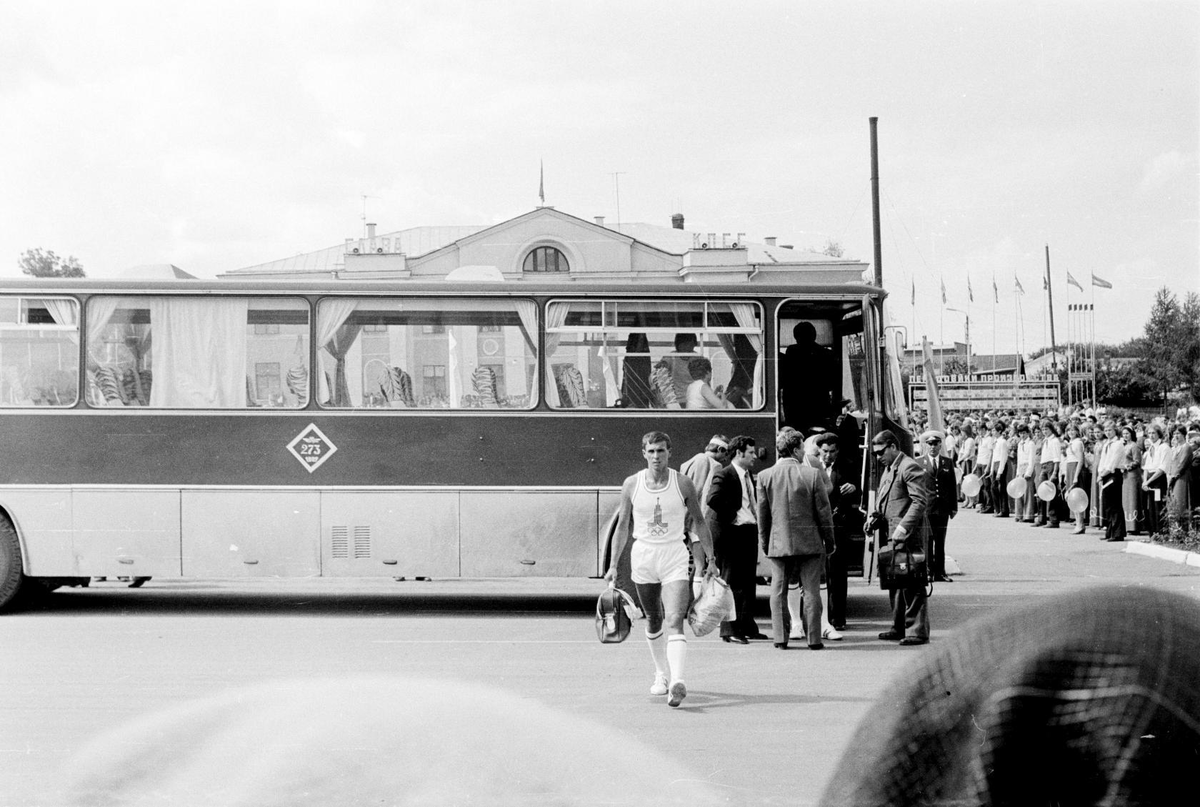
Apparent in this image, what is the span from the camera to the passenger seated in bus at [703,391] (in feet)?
42.0

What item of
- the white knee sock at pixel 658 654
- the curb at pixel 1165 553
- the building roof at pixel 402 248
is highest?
the building roof at pixel 402 248

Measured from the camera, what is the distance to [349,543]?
41.0ft

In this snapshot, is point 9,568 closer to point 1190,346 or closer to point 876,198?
point 876,198

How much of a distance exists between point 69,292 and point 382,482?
12.7 feet

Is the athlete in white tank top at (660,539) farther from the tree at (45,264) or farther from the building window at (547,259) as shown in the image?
the tree at (45,264)

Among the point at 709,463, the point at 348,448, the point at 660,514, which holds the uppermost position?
the point at 348,448

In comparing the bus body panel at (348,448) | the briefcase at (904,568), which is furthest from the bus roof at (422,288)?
the briefcase at (904,568)

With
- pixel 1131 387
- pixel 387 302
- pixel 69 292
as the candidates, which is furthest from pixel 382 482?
pixel 1131 387

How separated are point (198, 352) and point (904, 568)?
24.4 ft

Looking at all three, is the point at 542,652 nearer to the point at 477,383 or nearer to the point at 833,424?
the point at 477,383

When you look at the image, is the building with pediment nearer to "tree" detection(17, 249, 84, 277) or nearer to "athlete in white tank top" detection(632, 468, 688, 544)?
"tree" detection(17, 249, 84, 277)

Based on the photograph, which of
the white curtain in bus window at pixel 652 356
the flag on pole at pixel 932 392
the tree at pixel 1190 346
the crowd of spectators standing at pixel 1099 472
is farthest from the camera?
the tree at pixel 1190 346

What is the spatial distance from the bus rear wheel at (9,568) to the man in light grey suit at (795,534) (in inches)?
293

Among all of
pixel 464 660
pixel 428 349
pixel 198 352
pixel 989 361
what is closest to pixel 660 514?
pixel 464 660
